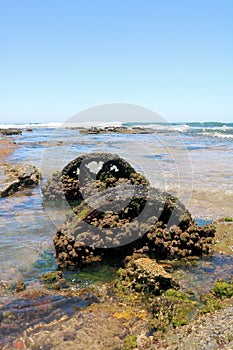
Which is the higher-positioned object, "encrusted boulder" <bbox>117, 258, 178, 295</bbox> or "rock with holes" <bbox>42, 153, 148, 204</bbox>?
"rock with holes" <bbox>42, 153, 148, 204</bbox>

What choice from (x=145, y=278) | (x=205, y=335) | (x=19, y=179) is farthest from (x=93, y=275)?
(x=19, y=179)

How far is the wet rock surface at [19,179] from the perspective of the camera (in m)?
16.0

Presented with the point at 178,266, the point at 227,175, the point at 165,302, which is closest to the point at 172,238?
the point at 178,266

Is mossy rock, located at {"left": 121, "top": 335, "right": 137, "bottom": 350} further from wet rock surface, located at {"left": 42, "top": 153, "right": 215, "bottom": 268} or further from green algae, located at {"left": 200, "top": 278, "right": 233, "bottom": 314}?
A: wet rock surface, located at {"left": 42, "top": 153, "right": 215, "bottom": 268}

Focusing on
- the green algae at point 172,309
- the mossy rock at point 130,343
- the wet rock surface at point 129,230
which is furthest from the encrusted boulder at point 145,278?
the mossy rock at point 130,343

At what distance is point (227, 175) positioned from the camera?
2133cm

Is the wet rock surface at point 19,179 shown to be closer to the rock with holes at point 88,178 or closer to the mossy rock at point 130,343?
the rock with holes at point 88,178

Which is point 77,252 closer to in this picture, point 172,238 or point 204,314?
point 172,238

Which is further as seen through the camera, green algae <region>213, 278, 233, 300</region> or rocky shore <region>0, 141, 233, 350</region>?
green algae <region>213, 278, 233, 300</region>

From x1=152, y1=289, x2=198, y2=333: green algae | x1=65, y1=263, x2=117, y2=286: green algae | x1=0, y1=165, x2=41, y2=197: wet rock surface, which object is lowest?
x1=65, y1=263, x2=117, y2=286: green algae

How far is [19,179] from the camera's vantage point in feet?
57.4

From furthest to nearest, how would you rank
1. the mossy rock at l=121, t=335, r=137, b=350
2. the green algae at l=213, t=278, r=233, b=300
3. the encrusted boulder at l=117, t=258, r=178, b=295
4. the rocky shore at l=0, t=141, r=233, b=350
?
1. the encrusted boulder at l=117, t=258, r=178, b=295
2. the green algae at l=213, t=278, r=233, b=300
3. the rocky shore at l=0, t=141, r=233, b=350
4. the mossy rock at l=121, t=335, r=137, b=350

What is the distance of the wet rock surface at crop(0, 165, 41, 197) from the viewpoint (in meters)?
16.0

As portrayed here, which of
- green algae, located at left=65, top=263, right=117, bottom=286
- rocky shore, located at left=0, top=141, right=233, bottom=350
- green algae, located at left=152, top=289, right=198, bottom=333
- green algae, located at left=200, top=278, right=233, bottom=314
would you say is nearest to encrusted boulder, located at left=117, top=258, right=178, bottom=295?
rocky shore, located at left=0, top=141, right=233, bottom=350
